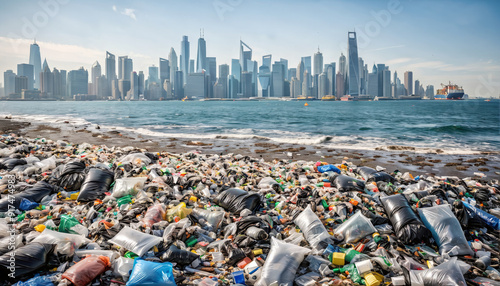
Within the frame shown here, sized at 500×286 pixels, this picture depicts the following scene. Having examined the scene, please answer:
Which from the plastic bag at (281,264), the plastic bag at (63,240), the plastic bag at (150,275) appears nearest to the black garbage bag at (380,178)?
the plastic bag at (281,264)

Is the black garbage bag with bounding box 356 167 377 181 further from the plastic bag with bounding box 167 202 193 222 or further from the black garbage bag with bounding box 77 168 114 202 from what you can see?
the black garbage bag with bounding box 77 168 114 202

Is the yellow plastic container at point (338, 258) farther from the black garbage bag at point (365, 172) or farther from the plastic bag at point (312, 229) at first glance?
the black garbage bag at point (365, 172)

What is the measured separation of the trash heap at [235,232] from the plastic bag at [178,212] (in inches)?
0.8

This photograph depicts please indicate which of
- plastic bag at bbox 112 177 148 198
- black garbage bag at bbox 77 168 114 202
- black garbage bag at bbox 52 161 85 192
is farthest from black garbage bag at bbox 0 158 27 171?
plastic bag at bbox 112 177 148 198

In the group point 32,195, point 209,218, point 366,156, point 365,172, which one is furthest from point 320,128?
point 32,195

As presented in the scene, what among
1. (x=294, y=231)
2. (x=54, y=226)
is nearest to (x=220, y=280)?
(x=294, y=231)

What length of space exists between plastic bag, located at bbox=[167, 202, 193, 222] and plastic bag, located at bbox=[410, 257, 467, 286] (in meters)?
3.05

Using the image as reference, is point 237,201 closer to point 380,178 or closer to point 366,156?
point 380,178

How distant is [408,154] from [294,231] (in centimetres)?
930

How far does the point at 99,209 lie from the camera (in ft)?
15.1

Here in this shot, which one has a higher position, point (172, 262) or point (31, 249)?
point (31, 249)

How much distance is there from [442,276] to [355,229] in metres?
1.12

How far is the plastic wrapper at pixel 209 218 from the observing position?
418 centimetres

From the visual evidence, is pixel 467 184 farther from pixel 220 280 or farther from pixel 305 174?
pixel 220 280
